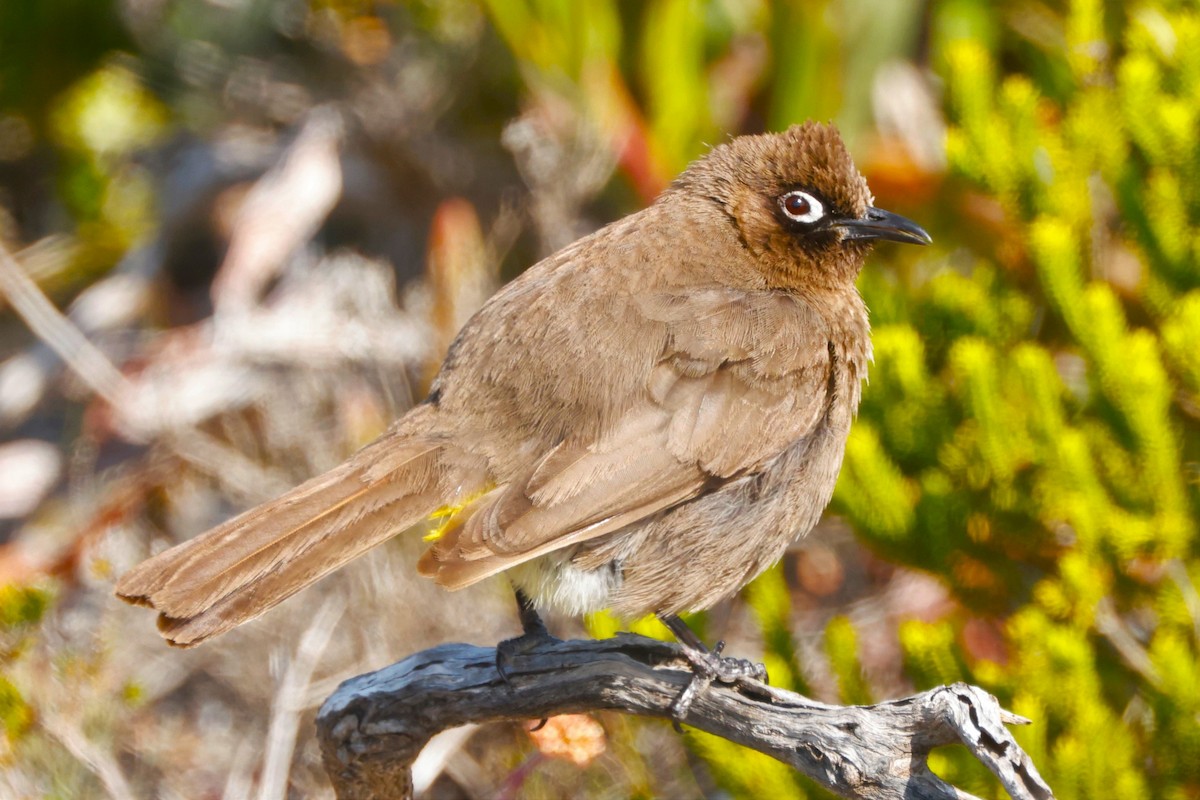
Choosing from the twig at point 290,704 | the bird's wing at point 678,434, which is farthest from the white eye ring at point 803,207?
the twig at point 290,704

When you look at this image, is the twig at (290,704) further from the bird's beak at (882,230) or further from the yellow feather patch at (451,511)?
the bird's beak at (882,230)

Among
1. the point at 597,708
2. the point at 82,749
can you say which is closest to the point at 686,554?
the point at 597,708

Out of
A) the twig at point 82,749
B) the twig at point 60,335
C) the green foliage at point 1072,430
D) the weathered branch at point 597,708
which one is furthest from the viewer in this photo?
the twig at point 60,335

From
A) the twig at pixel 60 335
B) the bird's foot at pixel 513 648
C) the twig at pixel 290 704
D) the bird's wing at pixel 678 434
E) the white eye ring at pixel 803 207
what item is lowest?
the twig at pixel 290 704

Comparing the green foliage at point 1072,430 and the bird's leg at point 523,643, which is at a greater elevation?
the bird's leg at point 523,643

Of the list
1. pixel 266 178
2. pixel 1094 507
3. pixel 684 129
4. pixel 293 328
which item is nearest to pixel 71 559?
pixel 293 328

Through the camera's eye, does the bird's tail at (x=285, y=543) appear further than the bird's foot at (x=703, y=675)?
No

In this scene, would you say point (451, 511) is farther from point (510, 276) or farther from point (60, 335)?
point (510, 276)

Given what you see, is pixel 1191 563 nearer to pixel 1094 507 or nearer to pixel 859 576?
pixel 1094 507
